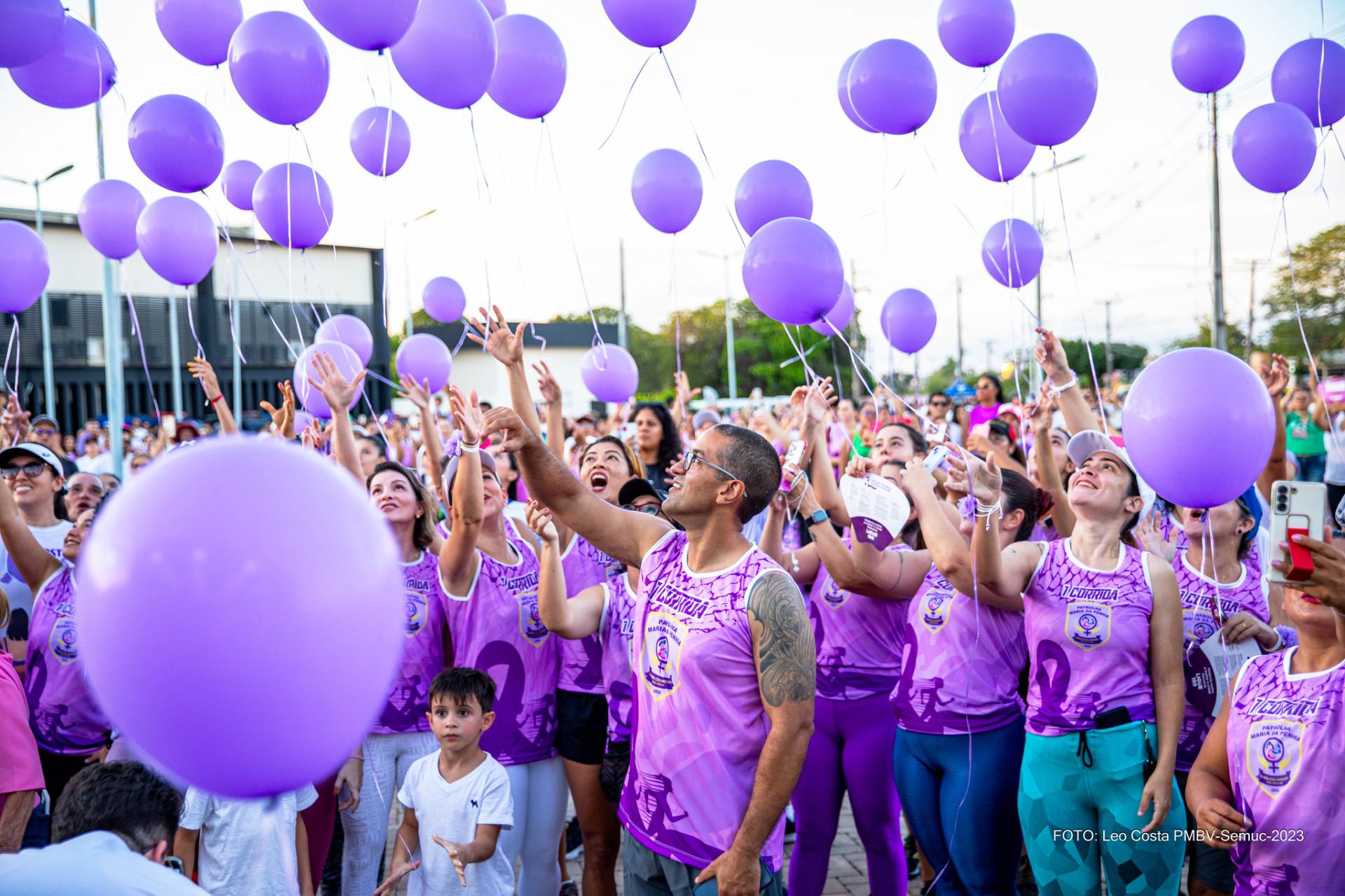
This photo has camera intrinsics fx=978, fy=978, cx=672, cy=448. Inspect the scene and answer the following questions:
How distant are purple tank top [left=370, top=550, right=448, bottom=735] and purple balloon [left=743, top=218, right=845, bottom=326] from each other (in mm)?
1900

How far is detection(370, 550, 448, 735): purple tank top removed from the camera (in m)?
3.81

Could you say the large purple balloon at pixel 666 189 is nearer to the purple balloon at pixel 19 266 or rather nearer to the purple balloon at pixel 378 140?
the purple balloon at pixel 378 140

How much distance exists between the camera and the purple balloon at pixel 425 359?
6625 mm

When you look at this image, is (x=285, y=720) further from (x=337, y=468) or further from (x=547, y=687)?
(x=547, y=687)

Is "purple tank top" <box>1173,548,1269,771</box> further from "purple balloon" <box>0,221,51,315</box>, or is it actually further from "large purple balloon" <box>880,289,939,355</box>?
"purple balloon" <box>0,221,51,315</box>

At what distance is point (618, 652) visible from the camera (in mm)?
3777

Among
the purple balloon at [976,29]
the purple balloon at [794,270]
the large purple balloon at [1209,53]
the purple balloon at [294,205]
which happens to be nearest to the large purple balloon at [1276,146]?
the large purple balloon at [1209,53]

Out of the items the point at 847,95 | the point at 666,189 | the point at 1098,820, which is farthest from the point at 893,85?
the point at 1098,820

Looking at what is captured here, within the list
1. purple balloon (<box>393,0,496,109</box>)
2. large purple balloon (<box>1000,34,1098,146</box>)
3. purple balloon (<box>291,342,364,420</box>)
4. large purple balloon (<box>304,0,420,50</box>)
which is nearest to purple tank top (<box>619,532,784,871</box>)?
large purple balloon (<box>304,0,420,50</box>)

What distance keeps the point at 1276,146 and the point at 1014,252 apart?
4.56 ft

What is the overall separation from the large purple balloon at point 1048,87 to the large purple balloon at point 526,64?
231 cm

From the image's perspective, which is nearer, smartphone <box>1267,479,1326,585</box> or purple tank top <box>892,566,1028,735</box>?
smartphone <box>1267,479,1326,585</box>

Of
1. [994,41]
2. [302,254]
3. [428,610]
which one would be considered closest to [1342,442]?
[994,41]

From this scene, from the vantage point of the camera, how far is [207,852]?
10.8 feet
